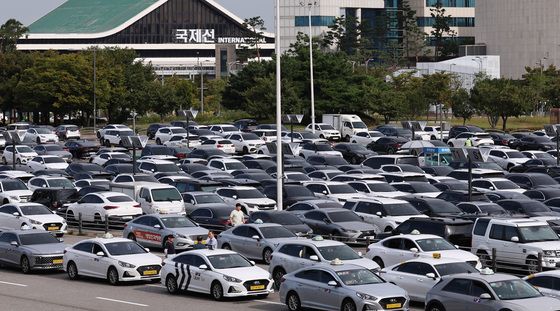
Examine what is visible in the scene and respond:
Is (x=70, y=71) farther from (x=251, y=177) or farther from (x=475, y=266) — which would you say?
(x=475, y=266)

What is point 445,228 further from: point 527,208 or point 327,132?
point 327,132

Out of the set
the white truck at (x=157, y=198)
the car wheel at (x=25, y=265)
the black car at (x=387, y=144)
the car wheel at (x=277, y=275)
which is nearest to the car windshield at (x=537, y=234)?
the car wheel at (x=277, y=275)

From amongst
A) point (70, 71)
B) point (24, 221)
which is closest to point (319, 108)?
point (70, 71)

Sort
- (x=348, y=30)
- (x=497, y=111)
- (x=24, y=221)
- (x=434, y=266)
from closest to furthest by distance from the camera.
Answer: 1. (x=434, y=266)
2. (x=24, y=221)
3. (x=497, y=111)
4. (x=348, y=30)

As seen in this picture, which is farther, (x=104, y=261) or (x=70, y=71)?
(x=70, y=71)

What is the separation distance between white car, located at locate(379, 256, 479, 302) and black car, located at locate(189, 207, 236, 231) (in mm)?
12547

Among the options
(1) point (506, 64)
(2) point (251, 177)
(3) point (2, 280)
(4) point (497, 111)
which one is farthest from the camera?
(1) point (506, 64)

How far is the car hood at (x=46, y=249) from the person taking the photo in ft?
114

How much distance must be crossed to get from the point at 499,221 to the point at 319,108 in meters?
71.2

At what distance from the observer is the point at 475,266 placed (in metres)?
30.7

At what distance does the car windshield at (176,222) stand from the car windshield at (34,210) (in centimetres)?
657

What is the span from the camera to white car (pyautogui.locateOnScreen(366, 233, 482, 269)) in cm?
A: 3128

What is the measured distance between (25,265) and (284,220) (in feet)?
27.9

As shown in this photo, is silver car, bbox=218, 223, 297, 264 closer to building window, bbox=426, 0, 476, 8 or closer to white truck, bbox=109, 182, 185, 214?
white truck, bbox=109, 182, 185, 214
